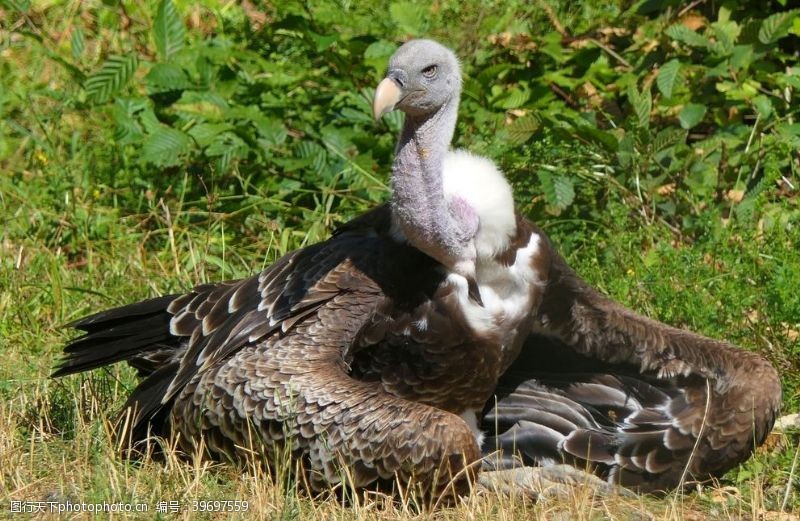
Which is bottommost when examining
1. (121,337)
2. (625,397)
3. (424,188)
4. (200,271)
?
(625,397)

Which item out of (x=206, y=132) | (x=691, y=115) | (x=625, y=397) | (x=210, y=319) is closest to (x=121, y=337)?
(x=210, y=319)

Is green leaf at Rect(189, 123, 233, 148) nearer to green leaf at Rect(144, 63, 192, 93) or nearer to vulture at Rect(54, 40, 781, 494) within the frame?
green leaf at Rect(144, 63, 192, 93)

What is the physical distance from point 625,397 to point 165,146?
3.00 m

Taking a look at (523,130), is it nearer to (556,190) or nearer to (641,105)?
(556,190)

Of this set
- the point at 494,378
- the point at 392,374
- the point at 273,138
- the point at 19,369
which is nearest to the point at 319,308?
the point at 392,374

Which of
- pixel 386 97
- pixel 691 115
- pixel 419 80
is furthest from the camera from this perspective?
pixel 691 115

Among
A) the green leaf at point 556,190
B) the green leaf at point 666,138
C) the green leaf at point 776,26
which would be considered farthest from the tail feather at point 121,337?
the green leaf at point 776,26

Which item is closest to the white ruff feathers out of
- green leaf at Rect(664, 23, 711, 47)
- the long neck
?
the long neck

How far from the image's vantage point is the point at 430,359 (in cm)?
529

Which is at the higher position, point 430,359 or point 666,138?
point 666,138

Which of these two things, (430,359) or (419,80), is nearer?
(419,80)

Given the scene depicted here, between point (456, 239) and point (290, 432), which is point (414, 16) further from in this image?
point (290, 432)

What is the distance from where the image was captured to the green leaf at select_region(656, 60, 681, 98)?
7.38 metres

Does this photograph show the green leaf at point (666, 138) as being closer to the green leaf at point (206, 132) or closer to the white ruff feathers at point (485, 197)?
the white ruff feathers at point (485, 197)
